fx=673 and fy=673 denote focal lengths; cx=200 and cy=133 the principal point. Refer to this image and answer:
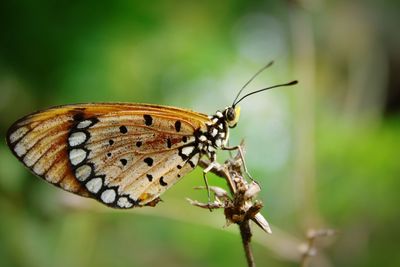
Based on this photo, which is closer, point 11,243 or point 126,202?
point 126,202

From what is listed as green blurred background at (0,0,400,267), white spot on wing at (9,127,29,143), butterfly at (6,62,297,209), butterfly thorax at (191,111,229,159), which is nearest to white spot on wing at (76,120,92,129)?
butterfly at (6,62,297,209)

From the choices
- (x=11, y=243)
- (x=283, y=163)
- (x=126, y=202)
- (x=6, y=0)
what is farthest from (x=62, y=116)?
(x=283, y=163)

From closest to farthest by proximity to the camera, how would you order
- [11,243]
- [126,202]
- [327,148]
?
[126,202] → [11,243] → [327,148]

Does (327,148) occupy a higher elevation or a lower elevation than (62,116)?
higher

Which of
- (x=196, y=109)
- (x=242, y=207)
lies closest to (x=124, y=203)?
(x=242, y=207)

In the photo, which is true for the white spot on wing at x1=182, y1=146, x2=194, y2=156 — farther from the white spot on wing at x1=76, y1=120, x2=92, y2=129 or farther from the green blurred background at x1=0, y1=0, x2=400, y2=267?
the green blurred background at x1=0, y1=0, x2=400, y2=267

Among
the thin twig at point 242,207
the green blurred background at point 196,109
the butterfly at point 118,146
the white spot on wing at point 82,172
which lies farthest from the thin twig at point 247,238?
the green blurred background at point 196,109

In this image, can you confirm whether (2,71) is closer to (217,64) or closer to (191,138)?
Answer: (217,64)

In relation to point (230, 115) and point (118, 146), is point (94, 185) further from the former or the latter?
point (230, 115)
